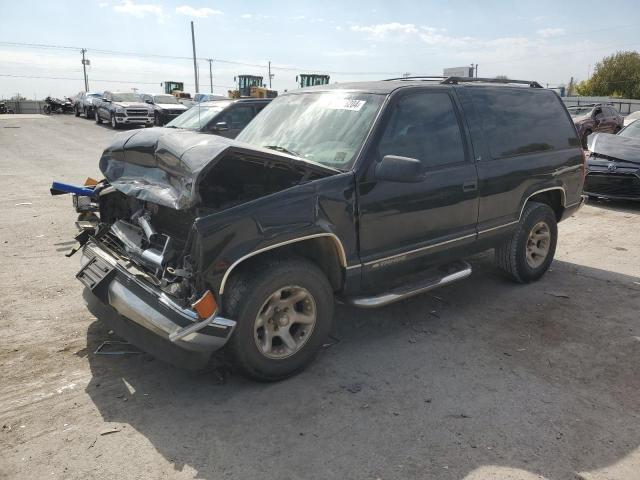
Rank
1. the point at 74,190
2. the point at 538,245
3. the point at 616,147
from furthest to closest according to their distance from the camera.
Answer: the point at 616,147, the point at 538,245, the point at 74,190

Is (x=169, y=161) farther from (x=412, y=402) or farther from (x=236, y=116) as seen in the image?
(x=236, y=116)

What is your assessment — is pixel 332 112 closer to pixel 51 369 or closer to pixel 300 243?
pixel 300 243

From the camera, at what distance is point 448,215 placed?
→ 4387mm

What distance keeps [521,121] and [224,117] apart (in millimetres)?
7065

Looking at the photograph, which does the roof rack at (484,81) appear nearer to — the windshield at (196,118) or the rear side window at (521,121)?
the rear side window at (521,121)

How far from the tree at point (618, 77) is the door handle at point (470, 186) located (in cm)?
7925

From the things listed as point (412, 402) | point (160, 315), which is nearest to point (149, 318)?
point (160, 315)

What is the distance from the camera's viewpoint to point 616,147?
9.76 m

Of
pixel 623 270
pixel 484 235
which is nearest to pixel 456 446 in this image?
pixel 484 235

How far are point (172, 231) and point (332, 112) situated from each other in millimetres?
1588

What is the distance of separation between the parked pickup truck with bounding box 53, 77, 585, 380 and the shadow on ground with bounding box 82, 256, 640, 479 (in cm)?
34

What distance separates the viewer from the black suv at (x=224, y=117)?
10.6 meters

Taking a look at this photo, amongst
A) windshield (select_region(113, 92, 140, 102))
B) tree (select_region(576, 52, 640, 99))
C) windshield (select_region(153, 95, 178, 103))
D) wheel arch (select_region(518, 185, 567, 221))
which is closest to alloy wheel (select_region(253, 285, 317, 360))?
wheel arch (select_region(518, 185, 567, 221))

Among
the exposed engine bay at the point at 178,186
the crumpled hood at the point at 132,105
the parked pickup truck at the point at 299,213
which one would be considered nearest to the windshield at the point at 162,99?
the crumpled hood at the point at 132,105
